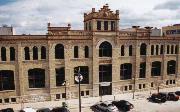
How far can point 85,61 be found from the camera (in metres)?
44.6

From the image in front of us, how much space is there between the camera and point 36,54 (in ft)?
136

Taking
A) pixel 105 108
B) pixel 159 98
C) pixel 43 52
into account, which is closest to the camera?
pixel 105 108

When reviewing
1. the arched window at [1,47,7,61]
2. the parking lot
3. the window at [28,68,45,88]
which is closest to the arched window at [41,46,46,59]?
the window at [28,68,45,88]

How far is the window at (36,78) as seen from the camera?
41875mm

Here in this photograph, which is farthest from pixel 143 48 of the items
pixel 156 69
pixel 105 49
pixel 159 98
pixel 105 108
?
pixel 105 108

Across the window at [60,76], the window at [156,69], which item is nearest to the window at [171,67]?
the window at [156,69]

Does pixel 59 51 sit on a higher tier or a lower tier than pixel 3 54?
higher

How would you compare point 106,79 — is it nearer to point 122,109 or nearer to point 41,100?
point 122,109

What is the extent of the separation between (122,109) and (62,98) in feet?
39.1

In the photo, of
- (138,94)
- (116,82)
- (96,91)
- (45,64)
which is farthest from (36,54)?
(138,94)

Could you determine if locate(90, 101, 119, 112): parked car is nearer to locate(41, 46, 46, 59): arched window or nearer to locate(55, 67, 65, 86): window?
locate(55, 67, 65, 86): window

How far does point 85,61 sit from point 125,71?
30.7 ft

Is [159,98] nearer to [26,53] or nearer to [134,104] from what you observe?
[134,104]

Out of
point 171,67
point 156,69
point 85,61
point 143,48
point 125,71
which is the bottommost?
point 125,71
